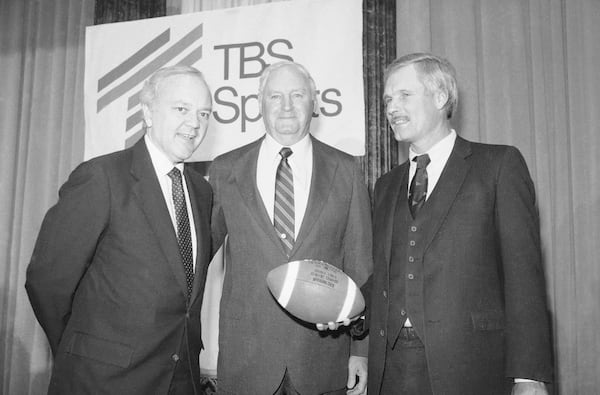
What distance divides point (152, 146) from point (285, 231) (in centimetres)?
50

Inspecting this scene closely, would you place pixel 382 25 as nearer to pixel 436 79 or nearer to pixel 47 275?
pixel 436 79

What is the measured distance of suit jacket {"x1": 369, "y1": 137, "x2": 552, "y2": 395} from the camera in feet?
4.47

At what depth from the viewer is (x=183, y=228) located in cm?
153

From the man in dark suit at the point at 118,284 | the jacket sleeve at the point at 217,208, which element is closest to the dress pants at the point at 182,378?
the man in dark suit at the point at 118,284

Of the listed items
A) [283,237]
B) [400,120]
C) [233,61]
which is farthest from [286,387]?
[233,61]

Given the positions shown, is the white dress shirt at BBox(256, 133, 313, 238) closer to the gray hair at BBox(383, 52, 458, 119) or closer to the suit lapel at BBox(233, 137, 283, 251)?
the suit lapel at BBox(233, 137, 283, 251)

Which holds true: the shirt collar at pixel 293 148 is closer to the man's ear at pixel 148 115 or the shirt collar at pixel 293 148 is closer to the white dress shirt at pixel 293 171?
the white dress shirt at pixel 293 171

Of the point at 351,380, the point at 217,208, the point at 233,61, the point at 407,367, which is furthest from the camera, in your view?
the point at 233,61

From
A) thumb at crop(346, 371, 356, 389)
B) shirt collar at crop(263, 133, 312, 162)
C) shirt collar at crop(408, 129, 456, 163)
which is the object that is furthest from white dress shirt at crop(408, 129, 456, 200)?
thumb at crop(346, 371, 356, 389)

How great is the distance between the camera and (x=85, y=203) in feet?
4.58

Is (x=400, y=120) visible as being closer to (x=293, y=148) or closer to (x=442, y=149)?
(x=442, y=149)

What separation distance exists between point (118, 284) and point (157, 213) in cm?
22

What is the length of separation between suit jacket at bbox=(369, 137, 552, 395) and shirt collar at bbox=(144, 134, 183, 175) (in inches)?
29.4

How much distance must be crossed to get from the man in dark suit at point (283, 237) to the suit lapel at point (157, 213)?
280 millimetres
